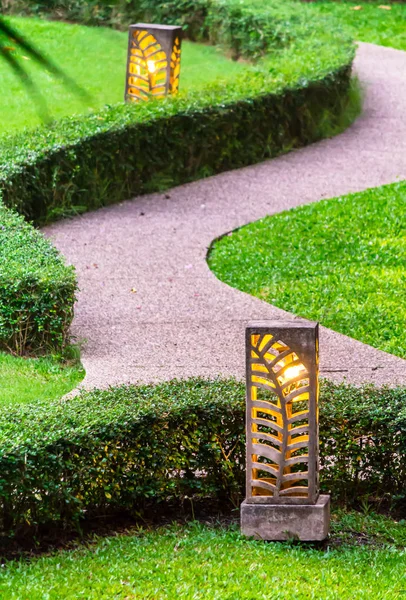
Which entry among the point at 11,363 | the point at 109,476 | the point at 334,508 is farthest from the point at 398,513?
the point at 11,363

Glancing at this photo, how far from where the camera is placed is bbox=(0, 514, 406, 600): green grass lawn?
13.3ft

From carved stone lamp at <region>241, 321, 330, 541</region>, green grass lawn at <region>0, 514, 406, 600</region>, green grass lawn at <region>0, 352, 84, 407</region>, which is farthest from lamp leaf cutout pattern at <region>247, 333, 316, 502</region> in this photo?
green grass lawn at <region>0, 352, 84, 407</region>

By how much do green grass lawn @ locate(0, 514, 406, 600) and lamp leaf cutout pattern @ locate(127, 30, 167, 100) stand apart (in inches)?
366

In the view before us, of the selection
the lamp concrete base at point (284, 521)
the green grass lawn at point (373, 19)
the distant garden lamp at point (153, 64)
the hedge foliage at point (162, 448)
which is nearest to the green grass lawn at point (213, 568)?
the lamp concrete base at point (284, 521)

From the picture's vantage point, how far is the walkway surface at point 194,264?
7.14 metres

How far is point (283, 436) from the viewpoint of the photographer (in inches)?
187

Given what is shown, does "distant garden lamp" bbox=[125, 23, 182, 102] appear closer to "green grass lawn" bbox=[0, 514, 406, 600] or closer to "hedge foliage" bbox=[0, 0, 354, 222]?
"hedge foliage" bbox=[0, 0, 354, 222]

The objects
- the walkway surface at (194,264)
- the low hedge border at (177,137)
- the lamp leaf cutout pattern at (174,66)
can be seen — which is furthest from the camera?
the lamp leaf cutout pattern at (174,66)

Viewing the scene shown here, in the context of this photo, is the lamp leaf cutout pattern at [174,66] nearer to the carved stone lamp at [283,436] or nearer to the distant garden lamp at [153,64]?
the distant garden lamp at [153,64]

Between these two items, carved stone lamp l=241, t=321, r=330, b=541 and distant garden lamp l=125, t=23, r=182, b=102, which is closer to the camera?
carved stone lamp l=241, t=321, r=330, b=541

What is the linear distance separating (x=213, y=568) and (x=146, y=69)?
10.1 meters

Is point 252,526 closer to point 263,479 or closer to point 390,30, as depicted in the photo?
point 263,479

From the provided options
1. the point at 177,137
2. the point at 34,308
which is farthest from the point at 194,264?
the point at 177,137

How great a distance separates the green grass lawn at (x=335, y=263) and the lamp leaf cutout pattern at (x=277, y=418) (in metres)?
2.81
